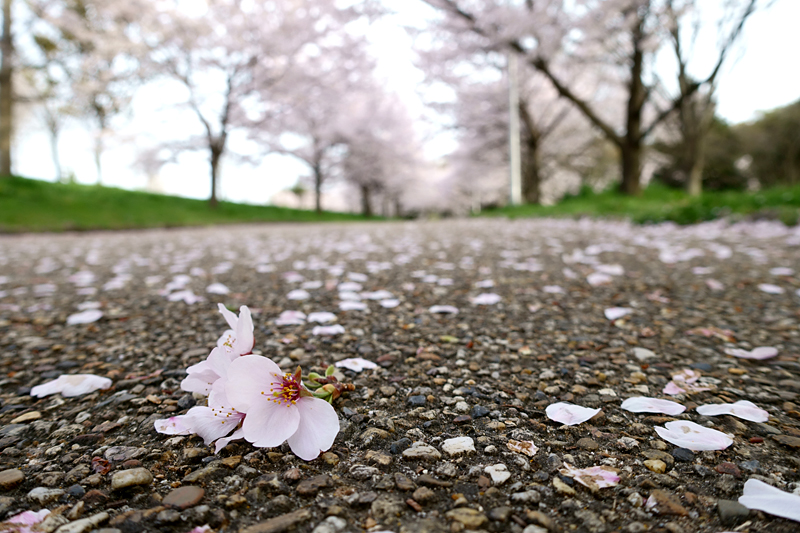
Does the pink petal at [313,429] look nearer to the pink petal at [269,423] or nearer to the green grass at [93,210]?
the pink petal at [269,423]

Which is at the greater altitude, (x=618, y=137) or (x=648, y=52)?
(x=648, y=52)

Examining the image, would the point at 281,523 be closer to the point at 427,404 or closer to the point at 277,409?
the point at 277,409

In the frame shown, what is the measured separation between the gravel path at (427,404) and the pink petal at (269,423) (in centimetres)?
7

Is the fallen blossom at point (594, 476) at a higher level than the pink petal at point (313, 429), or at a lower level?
lower

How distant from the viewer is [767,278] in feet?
8.72

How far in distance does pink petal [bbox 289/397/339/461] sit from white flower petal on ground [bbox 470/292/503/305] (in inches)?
55.2

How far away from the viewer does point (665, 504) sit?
2.60ft

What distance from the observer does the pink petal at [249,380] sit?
0.92 meters

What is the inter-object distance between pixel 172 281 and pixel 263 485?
242 cm

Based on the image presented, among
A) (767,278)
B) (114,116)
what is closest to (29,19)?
(114,116)

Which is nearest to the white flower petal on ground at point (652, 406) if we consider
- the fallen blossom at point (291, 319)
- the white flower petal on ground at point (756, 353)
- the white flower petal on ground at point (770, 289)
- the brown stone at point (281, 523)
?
the white flower petal on ground at point (756, 353)

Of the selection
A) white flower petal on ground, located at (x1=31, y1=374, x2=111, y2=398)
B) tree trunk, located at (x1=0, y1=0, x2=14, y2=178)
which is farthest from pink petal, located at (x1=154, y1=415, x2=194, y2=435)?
A: tree trunk, located at (x1=0, y1=0, x2=14, y2=178)

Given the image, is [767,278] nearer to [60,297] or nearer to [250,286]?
[250,286]

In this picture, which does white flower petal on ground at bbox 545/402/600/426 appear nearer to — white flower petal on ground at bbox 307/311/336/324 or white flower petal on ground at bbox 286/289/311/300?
white flower petal on ground at bbox 307/311/336/324
